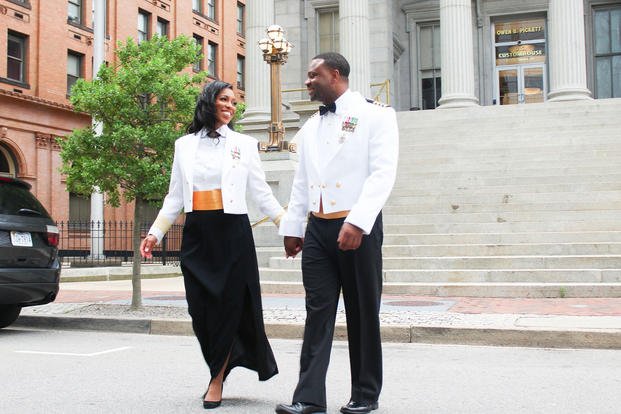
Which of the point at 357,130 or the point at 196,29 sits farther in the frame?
the point at 196,29

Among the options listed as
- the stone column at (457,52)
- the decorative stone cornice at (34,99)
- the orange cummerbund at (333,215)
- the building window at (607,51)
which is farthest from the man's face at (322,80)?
the decorative stone cornice at (34,99)

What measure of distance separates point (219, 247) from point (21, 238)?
15.3ft

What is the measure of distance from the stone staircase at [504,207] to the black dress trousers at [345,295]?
749 cm

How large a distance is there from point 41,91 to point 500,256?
83.5 feet

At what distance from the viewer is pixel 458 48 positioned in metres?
24.5

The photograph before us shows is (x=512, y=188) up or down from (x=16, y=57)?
down

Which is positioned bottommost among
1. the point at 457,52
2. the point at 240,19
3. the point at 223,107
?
the point at 223,107

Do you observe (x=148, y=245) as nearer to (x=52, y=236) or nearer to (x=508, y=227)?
(x=52, y=236)

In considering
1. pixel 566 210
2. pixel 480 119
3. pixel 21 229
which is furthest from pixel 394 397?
pixel 480 119

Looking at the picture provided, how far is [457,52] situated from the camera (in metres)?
24.5

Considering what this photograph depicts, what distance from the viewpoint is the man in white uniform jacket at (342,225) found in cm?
459

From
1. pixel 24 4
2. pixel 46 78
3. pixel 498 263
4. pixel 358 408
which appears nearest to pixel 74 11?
pixel 24 4

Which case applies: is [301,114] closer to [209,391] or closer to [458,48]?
[458,48]

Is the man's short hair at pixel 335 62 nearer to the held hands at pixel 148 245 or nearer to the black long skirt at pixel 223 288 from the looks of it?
the black long skirt at pixel 223 288
